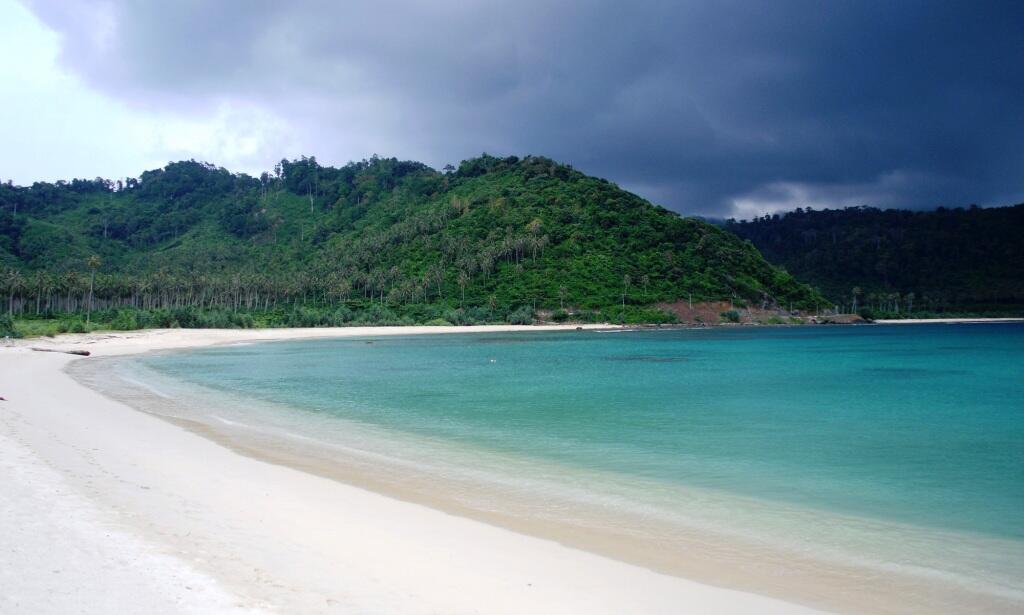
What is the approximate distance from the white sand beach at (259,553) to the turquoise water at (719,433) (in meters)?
2.86

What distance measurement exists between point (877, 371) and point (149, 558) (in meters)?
43.5

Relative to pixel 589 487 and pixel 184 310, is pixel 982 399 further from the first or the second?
pixel 184 310

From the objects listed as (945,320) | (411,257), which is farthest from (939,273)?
(411,257)

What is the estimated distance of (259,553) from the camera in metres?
6.96

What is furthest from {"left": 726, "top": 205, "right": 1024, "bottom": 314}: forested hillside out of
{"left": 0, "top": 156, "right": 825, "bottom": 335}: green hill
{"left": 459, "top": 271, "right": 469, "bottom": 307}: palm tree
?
{"left": 459, "top": 271, "right": 469, "bottom": 307}: palm tree

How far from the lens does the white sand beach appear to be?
18.6ft

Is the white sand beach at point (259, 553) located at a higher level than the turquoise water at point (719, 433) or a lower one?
higher

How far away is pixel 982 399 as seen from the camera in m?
27.1

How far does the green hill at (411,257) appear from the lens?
103938mm

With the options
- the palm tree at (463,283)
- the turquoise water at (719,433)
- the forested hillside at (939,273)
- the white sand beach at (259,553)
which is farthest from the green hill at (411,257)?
the white sand beach at (259,553)

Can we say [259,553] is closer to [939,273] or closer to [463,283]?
[463,283]

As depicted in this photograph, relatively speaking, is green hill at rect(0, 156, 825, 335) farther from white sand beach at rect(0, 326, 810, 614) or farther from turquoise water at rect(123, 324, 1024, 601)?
white sand beach at rect(0, 326, 810, 614)

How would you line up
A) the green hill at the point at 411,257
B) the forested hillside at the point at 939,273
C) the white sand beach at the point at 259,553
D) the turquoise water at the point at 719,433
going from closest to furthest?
the white sand beach at the point at 259,553 → the turquoise water at the point at 719,433 → the green hill at the point at 411,257 → the forested hillside at the point at 939,273

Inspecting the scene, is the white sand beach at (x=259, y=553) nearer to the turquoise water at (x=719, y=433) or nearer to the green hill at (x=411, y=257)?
the turquoise water at (x=719, y=433)
